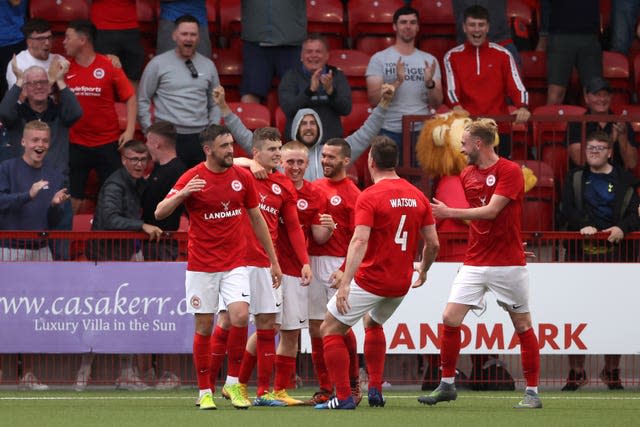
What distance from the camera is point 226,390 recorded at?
11.2 m

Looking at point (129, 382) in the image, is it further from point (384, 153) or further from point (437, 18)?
point (437, 18)

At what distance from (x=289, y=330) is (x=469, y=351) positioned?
2421 mm

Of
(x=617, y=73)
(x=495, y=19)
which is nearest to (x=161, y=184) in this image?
(x=495, y=19)

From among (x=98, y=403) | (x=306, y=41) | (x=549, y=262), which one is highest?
(x=306, y=41)

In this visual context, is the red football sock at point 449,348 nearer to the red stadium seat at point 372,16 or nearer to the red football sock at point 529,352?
the red football sock at point 529,352

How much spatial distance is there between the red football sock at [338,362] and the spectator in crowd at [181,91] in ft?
17.0

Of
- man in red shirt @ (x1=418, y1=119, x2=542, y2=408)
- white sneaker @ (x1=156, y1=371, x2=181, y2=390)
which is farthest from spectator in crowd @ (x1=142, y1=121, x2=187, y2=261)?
man in red shirt @ (x1=418, y1=119, x2=542, y2=408)

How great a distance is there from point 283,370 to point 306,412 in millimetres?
955

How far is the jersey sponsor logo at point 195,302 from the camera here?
10.9 meters

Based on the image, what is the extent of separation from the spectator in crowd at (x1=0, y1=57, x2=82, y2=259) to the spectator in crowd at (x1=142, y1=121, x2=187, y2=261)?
3.88 feet

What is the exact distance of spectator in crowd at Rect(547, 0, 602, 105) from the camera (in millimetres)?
17031

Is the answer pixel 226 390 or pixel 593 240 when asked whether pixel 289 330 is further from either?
pixel 593 240

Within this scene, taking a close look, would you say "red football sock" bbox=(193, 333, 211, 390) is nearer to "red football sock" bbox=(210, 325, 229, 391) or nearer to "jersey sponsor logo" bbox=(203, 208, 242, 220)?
"red football sock" bbox=(210, 325, 229, 391)

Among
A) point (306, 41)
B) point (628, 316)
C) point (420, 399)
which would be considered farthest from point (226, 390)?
point (306, 41)
